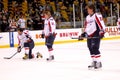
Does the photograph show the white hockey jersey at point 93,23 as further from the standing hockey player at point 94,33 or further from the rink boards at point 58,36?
the rink boards at point 58,36

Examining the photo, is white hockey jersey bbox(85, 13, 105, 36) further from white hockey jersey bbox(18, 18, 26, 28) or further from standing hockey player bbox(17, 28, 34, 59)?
white hockey jersey bbox(18, 18, 26, 28)

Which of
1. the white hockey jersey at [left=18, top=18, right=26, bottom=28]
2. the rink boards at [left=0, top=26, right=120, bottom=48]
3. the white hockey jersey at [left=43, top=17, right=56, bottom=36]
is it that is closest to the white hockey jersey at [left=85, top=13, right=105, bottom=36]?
the white hockey jersey at [left=43, top=17, right=56, bottom=36]

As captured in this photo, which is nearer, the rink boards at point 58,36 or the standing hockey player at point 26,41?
the standing hockey player at point 26,41

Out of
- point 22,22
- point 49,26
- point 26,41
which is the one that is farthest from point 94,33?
point 22,22

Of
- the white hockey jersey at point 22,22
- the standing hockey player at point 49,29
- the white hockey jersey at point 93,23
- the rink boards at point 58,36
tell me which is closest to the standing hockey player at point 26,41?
the standing hockey player at point 49,29

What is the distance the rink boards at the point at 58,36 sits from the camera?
48.1ft

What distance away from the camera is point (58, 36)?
53.3 ft

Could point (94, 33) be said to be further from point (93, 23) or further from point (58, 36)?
point (58, 36)

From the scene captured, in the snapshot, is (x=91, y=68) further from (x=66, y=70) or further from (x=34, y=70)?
(x=34, y=70)

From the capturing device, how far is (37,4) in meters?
17.5

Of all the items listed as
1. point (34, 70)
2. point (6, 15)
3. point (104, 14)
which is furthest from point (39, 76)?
point (104, 14)

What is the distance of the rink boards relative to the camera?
14672 millimetres

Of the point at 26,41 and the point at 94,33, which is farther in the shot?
the point at 26,41

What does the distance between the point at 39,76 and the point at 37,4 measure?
11.3 meters
